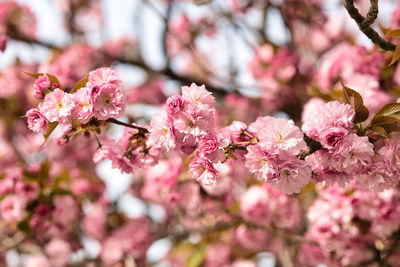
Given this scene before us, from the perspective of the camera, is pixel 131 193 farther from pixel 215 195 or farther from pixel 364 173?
pixel 364 173

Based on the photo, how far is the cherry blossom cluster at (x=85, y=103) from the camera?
152 centimetres

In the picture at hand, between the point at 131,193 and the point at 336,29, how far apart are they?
9.48 feet

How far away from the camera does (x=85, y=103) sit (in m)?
1.54

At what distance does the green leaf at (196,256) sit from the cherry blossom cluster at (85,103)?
2.09 metres

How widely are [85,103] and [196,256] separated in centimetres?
220

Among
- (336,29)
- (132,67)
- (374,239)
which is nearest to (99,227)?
(132,67)

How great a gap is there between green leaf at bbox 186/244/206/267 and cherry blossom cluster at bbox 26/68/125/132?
2094 mm

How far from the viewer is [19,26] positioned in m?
4.82

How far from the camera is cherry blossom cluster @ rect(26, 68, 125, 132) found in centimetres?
152

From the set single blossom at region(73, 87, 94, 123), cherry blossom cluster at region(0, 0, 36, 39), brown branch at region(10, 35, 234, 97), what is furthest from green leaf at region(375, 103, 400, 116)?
cherry blossom cluster at region(0, 0, 36, 39)

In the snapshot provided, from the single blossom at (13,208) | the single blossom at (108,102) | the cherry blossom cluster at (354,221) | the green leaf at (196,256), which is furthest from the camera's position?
the green leaf at (196,256)

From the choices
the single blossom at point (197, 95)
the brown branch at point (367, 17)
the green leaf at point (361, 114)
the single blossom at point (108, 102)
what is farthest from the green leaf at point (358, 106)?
the single blossom at point (108, 102)

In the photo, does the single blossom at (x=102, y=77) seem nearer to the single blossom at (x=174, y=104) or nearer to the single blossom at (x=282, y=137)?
the single blossom at (x=174, y=104)

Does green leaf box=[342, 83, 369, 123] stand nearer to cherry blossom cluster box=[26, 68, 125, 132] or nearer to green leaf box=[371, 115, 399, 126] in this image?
green leaf box=[371, 115, 399, 126]
